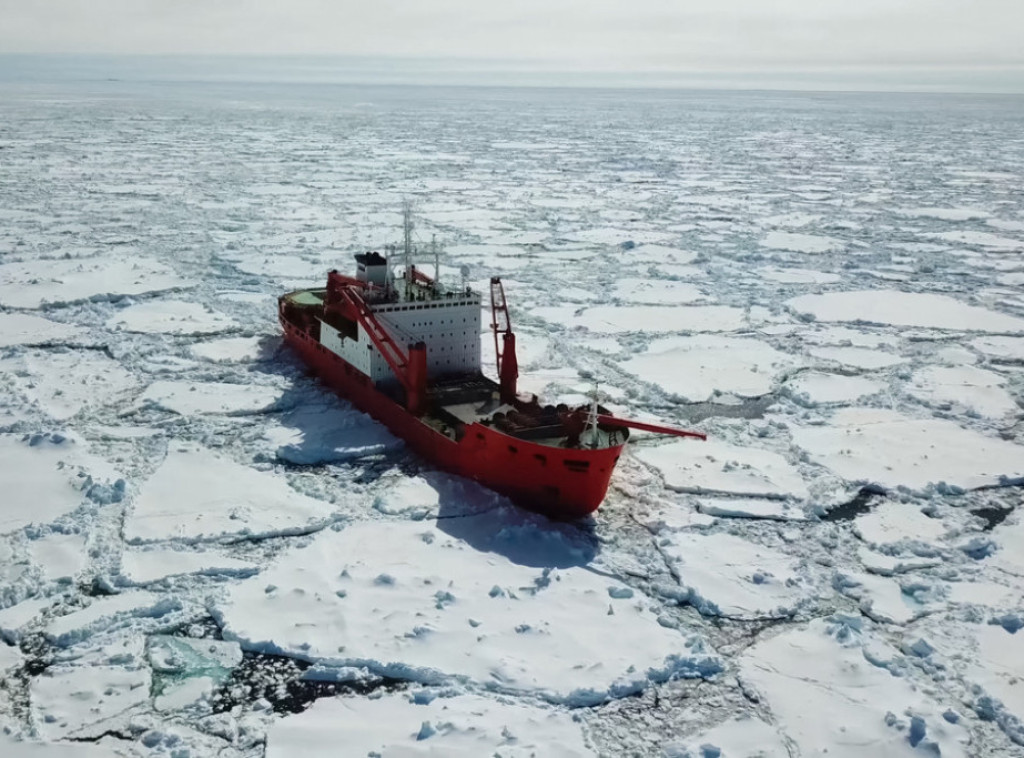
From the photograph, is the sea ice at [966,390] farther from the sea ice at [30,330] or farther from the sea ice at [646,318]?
the sea ice at [30,330]

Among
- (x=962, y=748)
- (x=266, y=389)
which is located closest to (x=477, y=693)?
(x=962, y=748)

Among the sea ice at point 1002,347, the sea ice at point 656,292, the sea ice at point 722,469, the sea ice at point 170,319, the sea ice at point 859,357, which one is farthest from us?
the sea ice at point 656,292

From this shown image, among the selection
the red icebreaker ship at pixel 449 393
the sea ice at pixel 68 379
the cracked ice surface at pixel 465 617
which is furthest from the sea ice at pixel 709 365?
the sea ice at pixel 68 379

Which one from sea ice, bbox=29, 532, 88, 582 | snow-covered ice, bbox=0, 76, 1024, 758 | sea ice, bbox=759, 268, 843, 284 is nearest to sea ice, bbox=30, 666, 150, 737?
snow-covered ice, bbox=0, 76, 1024, 758

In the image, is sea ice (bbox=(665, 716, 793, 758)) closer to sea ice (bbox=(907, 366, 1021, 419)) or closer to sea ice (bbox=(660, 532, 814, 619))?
sea ice (bbox=(660, 532, 814, 619))

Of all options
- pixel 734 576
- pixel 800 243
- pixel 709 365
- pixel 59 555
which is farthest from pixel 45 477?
pixel 800 243
